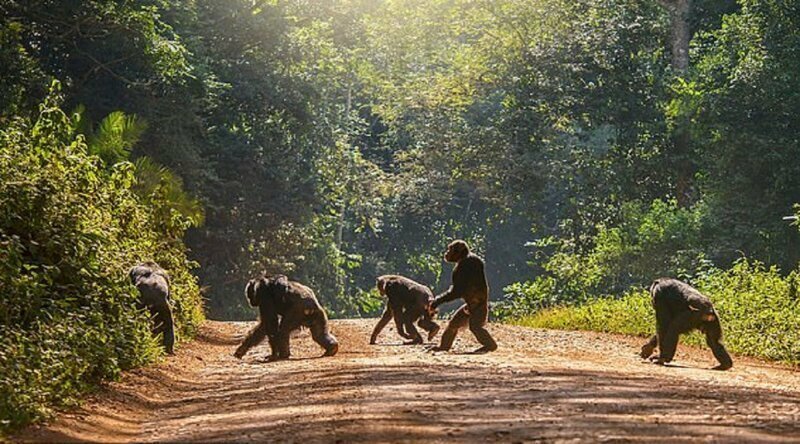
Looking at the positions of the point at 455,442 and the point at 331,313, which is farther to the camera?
the point at 331,313

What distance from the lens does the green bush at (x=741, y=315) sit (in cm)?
1997

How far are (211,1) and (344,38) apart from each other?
11310mm

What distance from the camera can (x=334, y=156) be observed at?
2132 inches

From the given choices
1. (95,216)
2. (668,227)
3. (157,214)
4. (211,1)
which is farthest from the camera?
(211,1)

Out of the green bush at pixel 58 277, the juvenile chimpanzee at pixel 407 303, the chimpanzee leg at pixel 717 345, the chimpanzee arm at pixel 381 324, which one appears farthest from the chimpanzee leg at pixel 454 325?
the green bush at pixel 58 277

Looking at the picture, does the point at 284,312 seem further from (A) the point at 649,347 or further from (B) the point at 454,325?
(A) the point at 649,347

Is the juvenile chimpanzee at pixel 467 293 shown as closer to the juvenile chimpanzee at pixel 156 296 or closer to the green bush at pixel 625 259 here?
the juvenile chimpanzee at pixel 156 296

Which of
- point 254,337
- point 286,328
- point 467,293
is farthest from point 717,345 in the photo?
point 254,337

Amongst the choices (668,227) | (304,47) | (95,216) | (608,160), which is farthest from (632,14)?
(95,216)

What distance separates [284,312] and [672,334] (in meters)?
5.20

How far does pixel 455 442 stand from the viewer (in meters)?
8.66

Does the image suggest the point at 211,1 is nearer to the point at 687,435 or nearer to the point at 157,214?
the point at 157,214

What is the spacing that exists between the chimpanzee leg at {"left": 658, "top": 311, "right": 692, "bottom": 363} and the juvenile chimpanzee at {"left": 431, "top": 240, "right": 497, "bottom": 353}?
2.50 meters

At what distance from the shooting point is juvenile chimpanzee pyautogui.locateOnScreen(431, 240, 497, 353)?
59.3ft
